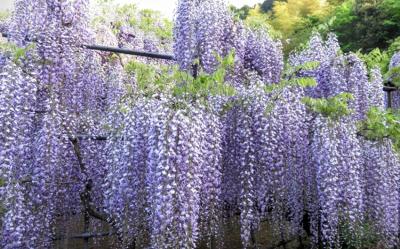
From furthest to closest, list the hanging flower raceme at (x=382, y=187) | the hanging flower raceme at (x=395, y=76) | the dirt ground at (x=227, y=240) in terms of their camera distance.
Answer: the hanging flower raceme at (x=395, y=76), the dirt ground at (x=227, y=240), the hanging flower raceme at (x=382, y=187)

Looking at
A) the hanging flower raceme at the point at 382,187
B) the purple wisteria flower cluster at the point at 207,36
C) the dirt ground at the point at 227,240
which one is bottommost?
the dirt ground at the point at 227,240

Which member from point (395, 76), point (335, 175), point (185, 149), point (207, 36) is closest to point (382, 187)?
point (335, 175)

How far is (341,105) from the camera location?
580 cm

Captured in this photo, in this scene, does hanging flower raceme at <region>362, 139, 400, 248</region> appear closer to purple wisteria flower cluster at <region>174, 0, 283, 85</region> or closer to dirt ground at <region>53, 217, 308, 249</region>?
dirt ground at <region>53, 217, 308, 249</region>

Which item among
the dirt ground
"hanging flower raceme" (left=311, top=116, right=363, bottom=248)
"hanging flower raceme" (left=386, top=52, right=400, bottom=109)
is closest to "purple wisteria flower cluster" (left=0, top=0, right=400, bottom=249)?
"hanging flower raceme" (left=311, top=116, right=363, bottom=248)

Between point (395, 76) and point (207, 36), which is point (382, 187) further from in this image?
point (395, 76)

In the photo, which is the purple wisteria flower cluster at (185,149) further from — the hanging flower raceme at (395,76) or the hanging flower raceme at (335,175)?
the hanging flower raceme at (395,76)

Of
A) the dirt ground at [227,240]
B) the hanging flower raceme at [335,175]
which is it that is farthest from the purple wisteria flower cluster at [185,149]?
the dirt ground at [227,240]

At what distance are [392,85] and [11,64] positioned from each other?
727 cm

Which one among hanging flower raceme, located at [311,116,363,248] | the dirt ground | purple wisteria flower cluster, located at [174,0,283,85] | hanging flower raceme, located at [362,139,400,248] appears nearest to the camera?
hanging flower raceme, located at [311,116,363,248]

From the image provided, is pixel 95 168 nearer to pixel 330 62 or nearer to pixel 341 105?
pixel 341 105

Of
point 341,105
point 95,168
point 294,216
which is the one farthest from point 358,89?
point 95,168

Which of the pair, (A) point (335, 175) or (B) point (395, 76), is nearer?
(A) point (335, 175)

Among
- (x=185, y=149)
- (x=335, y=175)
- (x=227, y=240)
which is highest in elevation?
Answer: (x=185, y=149)
